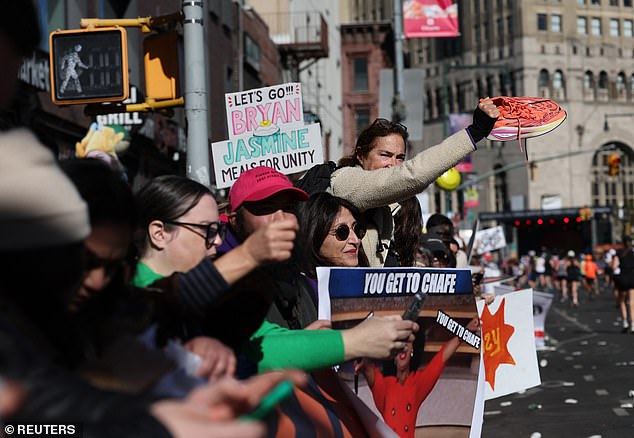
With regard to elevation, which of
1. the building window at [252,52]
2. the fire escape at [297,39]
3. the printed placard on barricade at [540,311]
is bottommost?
the printed placard on barricade at [540,311]

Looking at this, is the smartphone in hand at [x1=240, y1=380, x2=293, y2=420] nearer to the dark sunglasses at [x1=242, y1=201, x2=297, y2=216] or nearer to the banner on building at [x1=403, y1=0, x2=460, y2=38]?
the dark sunglasses at [x1=242, y1=201, x2=297, y2=216]

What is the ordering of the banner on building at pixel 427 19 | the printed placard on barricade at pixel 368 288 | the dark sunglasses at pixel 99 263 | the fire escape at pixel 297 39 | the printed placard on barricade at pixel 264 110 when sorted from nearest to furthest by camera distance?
1. the dark sunglasses at pixel 99 263
2. the printed placard on barricade at pixel 368 288
3. the printed placard on barricade at pixel 264 110
4. the banner on building at pixel 427 19
5. the fire escape at pixel 297 39

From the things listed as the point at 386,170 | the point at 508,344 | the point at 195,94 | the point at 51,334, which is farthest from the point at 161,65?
the point at 51,334

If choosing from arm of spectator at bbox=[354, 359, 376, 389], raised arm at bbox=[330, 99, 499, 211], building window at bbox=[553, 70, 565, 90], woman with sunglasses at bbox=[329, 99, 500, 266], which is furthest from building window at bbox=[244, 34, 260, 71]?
building window at bbox=[553, 70, 565, 90]

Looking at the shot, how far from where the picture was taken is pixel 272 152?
8.01 m

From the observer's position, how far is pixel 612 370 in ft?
46.5

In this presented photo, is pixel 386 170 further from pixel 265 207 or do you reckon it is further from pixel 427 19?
pixel 427 19

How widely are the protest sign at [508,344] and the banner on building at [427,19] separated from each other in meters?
22.6

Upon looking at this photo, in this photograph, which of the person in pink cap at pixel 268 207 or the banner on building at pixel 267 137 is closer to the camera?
the person in pink cap at pixel 268 207

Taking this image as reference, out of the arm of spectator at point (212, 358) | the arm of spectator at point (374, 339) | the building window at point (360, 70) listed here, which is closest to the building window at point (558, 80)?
the building window at point (360, 70)

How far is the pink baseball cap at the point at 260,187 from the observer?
368 cm

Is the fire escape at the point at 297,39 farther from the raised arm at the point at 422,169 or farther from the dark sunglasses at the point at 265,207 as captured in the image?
the dark sunglasses at the point at 265,207

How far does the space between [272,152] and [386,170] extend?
3.07 m

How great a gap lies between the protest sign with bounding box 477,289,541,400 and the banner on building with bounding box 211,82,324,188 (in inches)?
76.3
